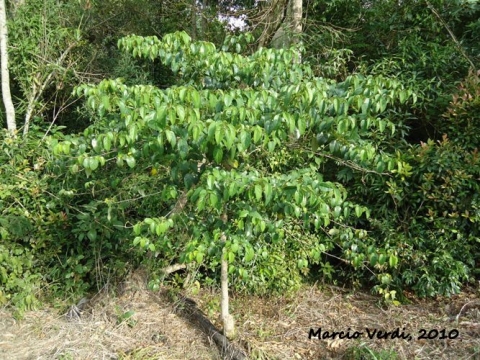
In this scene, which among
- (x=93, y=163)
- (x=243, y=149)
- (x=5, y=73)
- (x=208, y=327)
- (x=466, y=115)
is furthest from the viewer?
(x=5, y=73)

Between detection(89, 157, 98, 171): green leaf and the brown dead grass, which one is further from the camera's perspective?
the brown dead grass

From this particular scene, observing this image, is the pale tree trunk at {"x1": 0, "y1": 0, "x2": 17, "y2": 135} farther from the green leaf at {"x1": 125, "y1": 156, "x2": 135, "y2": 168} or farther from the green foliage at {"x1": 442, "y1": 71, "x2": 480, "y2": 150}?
the green foliage at {"x1": 442, "y1": 71, "x2": 480, "y2": 150}

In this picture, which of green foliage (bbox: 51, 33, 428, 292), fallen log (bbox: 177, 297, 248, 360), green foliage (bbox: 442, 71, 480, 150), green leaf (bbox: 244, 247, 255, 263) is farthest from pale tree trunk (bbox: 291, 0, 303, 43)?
green leaf (bbox: 244, 247, 255, 263)

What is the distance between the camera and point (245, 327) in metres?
3.68

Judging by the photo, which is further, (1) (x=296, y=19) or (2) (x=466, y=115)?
(1) (x=296, y=19)

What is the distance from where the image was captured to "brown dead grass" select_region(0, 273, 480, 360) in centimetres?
322

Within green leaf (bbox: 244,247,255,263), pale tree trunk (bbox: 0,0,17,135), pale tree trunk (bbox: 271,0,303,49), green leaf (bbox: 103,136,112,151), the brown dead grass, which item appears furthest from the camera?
pale tree trunk (bbox: 271,0,303,49)

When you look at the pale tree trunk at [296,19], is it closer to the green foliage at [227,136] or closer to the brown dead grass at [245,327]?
the green foliage at [227,136]

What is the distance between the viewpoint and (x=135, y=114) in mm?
2396

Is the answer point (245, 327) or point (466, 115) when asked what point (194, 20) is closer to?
point (466, 115)

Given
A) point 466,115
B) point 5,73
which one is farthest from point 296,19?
point 5,73

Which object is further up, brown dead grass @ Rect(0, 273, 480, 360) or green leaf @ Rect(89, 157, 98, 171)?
green leaf @ Rect(89, 157, 98, 171)

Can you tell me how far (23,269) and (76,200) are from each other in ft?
2.73

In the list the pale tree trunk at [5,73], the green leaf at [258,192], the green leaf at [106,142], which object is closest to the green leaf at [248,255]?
the green leaf at [258,192]
